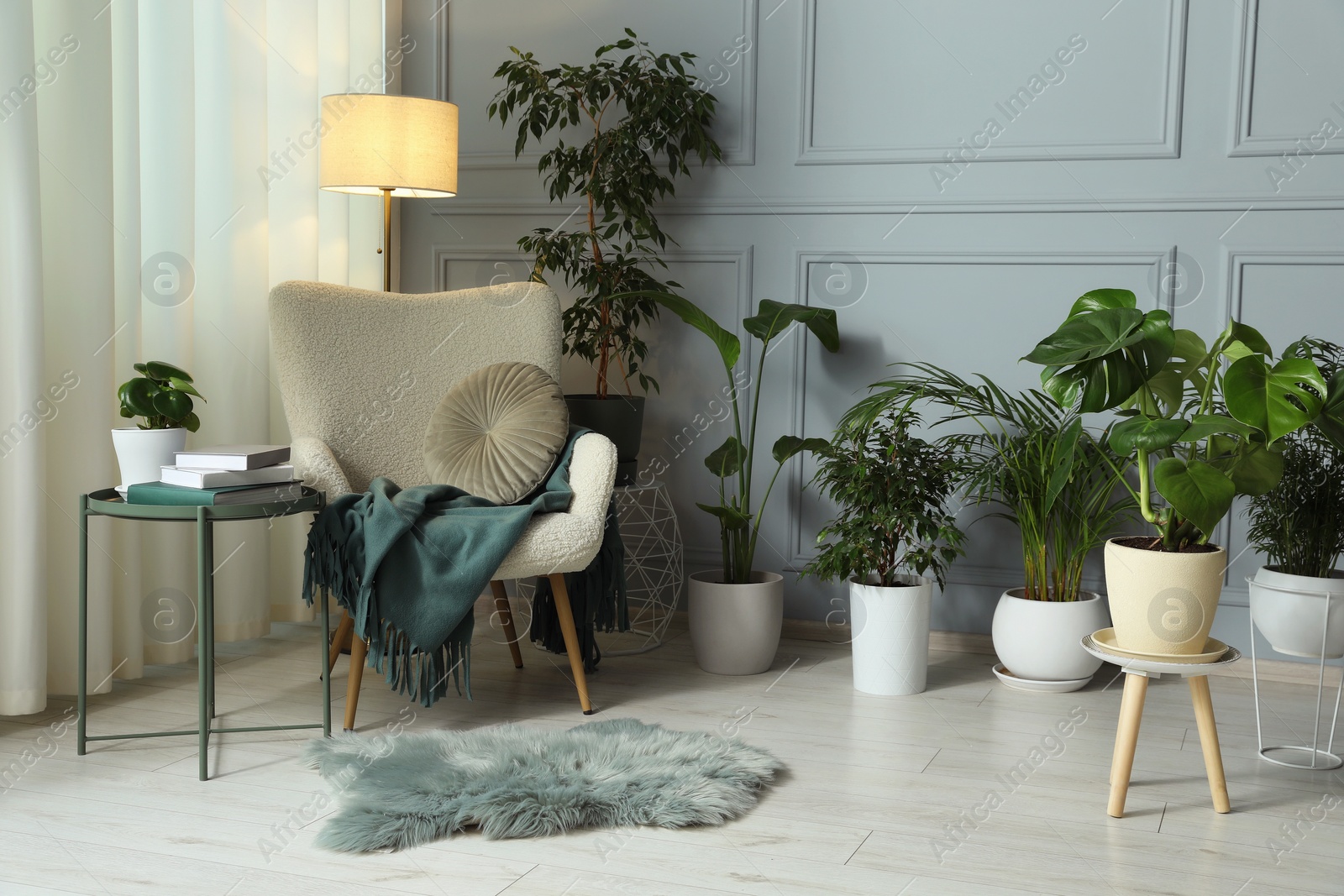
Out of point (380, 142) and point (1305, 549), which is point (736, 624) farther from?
point (380, 142)

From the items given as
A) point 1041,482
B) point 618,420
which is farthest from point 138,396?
point 1041,482

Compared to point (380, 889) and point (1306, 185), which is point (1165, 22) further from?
point (380, 889)

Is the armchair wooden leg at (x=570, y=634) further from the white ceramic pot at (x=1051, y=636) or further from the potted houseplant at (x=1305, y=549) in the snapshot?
the potted houseplant at (x=1305, y=549)

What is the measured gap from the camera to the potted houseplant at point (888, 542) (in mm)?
2580

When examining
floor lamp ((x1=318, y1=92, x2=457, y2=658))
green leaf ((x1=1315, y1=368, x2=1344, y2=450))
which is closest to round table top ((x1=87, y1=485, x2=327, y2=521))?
floor lamp ((x1=318, y1=92, x2=457, y2=658))

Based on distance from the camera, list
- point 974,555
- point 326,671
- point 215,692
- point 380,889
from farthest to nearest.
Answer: point 974,555 < point 215,692 < point 326,671 < point 380,889

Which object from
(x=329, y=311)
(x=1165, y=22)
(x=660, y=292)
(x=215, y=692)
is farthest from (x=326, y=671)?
(x=1165, y=22)

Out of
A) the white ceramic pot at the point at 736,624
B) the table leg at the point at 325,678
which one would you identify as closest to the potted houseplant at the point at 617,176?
the white ceramic pot at the point at 736,624

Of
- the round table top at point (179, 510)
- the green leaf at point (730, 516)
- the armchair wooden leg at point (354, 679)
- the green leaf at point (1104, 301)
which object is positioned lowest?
the armchair wooden leg at point (354, 679)

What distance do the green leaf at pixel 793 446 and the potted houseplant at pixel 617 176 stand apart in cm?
40

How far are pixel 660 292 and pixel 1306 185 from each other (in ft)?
5.31

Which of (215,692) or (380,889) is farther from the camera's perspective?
(215,692)

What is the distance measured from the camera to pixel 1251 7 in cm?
274

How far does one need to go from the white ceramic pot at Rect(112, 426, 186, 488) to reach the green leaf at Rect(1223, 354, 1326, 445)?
1.88 m
